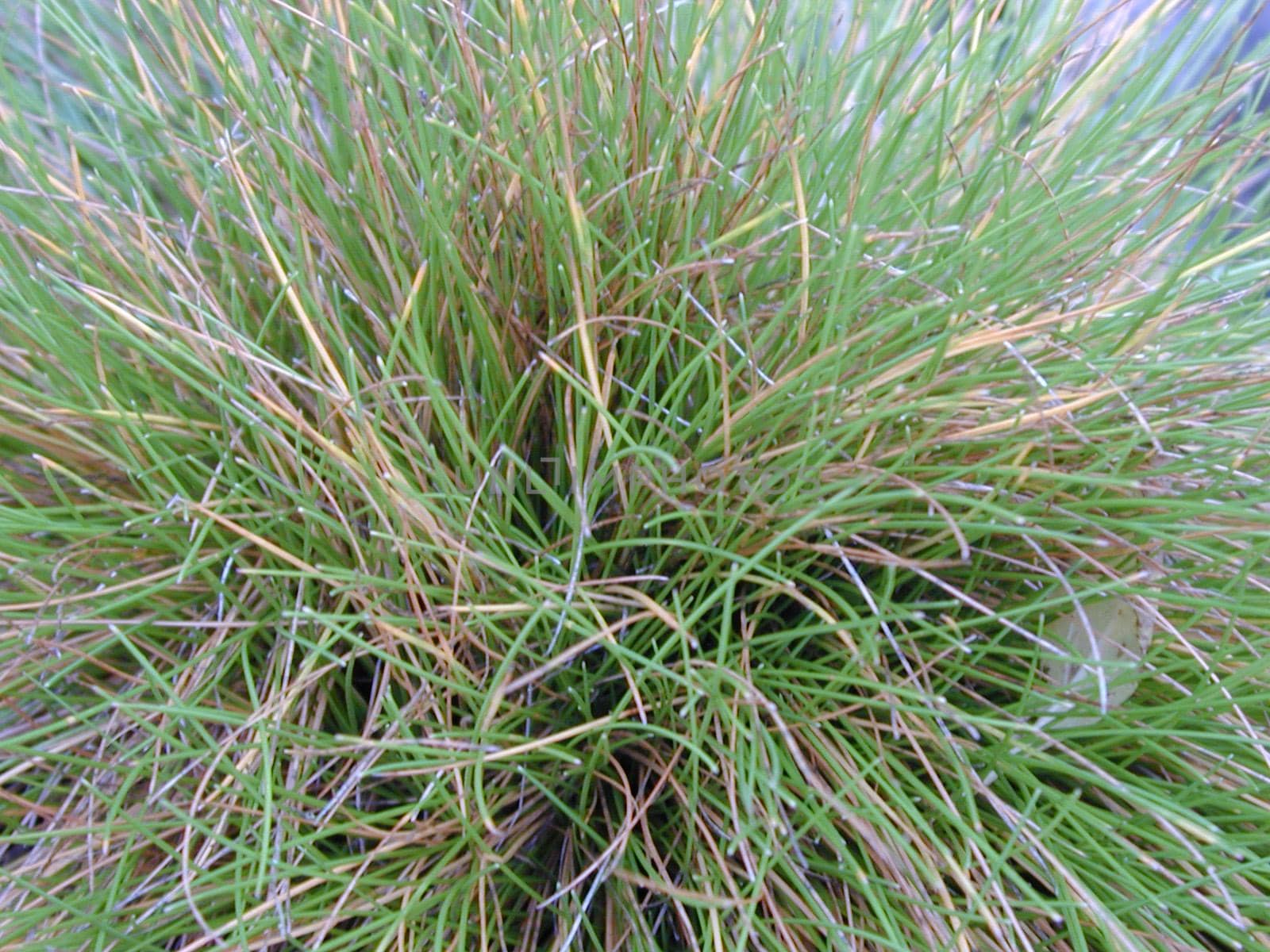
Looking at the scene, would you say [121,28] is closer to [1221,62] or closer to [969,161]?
[969,161]

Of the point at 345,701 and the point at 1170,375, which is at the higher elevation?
the point at 1170,375

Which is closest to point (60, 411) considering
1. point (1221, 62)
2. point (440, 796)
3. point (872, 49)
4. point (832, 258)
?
point (440, 796)

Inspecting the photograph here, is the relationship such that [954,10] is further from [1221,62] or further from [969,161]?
[1221,62]

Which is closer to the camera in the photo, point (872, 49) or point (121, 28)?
point (872, 49)

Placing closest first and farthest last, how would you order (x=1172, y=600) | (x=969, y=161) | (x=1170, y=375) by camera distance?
(x=1172, y=600) < (x=1170, y=375) < (x=969, y=161)

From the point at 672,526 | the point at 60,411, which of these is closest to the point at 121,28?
the point at 60,411

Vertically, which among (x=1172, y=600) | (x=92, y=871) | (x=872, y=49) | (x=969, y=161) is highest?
(x=872, y=49)

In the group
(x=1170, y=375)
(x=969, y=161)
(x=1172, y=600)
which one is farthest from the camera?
(x=969, y=161)
